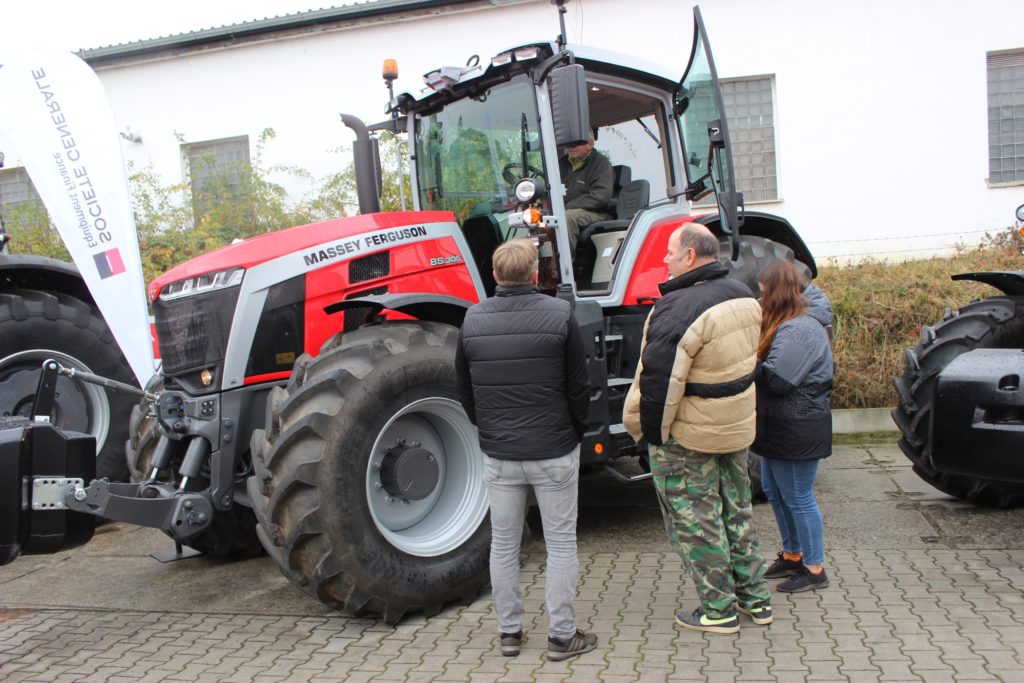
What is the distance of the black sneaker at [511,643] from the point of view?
3865mm

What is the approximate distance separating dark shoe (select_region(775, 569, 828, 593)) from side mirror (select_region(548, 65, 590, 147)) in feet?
7.71

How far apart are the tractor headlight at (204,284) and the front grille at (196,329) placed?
0.9 inches

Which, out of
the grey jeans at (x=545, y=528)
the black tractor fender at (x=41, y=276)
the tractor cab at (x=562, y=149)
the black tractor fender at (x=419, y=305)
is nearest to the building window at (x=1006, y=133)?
the tractor cab at (x=562, y=149)

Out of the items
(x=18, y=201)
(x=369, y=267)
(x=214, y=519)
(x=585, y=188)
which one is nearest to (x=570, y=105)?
(x=585, y=188)

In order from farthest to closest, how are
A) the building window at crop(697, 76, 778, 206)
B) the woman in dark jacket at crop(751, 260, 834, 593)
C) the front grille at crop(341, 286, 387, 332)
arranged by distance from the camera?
the building window at crop(697, 76, 778, 206) < the front grille at crop(341, 286, 387, 332) < the woman in dark jacket at crop(751, 260, 834, 593)

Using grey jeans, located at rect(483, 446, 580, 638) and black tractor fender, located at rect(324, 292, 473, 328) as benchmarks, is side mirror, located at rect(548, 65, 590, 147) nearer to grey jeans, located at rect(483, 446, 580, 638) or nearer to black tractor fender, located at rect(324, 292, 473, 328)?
black tractor fender, located at rect(324, 292, 473, 328)

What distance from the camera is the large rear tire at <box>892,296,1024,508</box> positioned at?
5203 millimetres

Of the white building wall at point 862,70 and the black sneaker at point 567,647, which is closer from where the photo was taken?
the black sneaker at point 567,647

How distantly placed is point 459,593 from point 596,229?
2374mm

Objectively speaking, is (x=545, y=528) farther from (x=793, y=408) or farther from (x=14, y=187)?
(x=14, y=187)

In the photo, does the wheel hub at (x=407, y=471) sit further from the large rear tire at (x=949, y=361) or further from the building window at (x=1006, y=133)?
the building window at (x=1006, y=133)

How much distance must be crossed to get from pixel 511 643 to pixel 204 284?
7.43 feet

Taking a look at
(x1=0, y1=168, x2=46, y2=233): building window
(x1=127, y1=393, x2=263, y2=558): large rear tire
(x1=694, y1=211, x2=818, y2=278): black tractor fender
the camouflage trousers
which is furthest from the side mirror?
(x1=0, y1=168, x2=46, y2=233): building window

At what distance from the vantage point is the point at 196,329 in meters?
4.51
